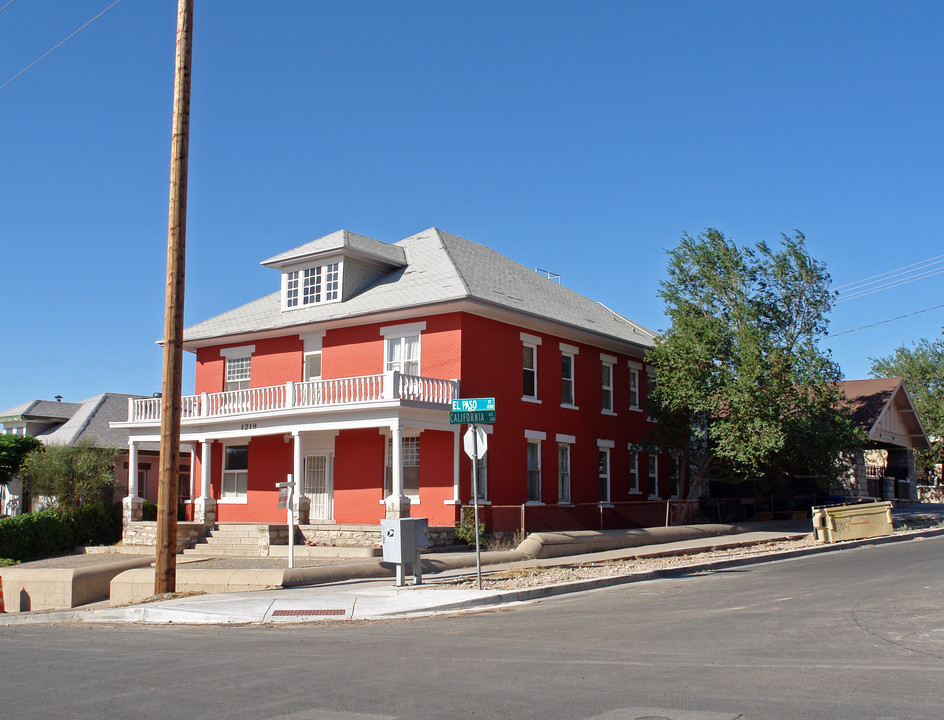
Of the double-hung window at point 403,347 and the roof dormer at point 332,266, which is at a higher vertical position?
the roof dormer at point 332,266

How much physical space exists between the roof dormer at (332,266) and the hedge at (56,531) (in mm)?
9826

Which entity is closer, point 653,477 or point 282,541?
point 282,541

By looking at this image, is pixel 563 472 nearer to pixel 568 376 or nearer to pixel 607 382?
pixel 568 376

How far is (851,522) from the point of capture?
82.9 ft

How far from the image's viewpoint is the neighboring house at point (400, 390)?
25.0 metres

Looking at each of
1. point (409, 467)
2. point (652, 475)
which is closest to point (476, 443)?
point (409, 467)

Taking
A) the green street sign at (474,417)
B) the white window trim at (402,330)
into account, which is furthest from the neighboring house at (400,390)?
the green street sign at (474,417)

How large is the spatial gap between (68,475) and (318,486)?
10.4m

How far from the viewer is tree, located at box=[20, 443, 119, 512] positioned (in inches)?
1244

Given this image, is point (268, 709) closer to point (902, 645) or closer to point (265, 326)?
point (902, 645)

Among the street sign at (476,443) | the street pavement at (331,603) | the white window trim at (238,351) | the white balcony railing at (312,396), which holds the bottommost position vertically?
the street pavement at (331,603)

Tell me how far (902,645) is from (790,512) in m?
28.2

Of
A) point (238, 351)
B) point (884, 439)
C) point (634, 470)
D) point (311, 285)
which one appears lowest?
point (634, 470)

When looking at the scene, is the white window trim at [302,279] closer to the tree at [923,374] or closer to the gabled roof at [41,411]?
the gabled roof at [41,411]
